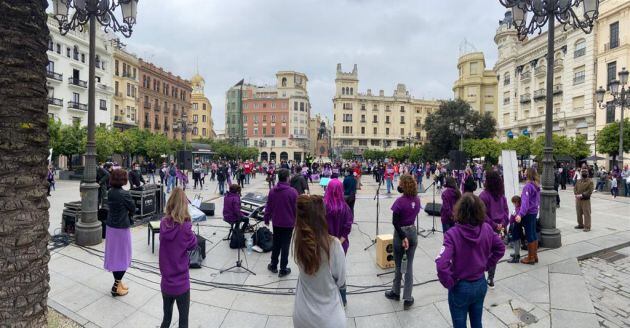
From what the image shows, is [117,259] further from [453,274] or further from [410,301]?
[453,274]

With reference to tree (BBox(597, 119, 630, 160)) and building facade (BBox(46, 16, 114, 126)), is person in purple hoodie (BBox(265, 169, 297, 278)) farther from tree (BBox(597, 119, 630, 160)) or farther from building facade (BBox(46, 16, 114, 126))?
building facade (BBox(46, 16, 114, 126))

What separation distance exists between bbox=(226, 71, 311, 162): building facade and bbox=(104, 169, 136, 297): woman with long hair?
7605cm

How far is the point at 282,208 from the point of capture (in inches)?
220

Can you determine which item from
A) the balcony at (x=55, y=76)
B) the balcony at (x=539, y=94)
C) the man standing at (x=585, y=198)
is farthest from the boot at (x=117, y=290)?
the balcony at (x=539, y=94)

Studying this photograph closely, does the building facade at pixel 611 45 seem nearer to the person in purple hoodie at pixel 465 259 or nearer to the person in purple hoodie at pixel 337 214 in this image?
the person in purple hoodie at pixel 337 214

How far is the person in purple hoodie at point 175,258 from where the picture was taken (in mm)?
3363

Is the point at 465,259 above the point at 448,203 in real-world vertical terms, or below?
below

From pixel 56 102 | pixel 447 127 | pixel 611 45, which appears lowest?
pixel 447 127

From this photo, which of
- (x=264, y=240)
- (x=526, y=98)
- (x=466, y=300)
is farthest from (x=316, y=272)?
(x=526, y=98)

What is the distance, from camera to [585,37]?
3566 cm

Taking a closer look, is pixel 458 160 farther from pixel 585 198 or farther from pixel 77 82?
pixel 77 82

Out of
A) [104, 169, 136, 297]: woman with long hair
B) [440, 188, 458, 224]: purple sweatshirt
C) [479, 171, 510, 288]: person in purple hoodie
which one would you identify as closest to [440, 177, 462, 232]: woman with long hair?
[440, 188, 458, 224]: purple sweatshirt

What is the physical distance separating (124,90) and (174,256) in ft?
169

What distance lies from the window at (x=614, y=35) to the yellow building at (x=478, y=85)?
29.7m
